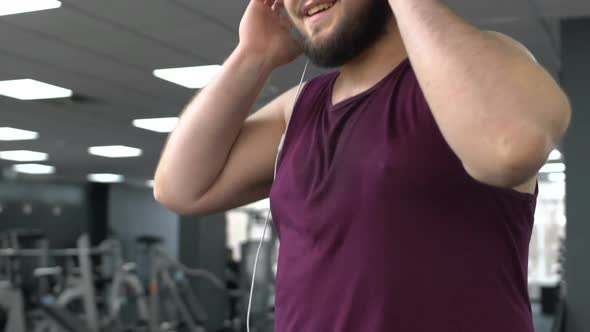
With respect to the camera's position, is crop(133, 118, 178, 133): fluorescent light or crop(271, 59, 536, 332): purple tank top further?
crop(133, 118, 178, 133): fluorescent light

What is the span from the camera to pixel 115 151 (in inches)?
342

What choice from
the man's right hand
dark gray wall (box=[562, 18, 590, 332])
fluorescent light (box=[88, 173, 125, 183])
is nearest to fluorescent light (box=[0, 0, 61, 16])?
dark gray wall (box=[562, 18, 590, 332])

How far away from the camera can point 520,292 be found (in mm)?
524

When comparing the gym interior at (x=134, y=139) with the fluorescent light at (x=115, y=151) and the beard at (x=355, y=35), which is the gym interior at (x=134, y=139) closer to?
the fluorescent light at (x=115, y=151)

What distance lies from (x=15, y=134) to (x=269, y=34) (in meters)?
7.07

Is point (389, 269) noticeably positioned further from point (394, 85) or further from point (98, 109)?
point (98, 109)

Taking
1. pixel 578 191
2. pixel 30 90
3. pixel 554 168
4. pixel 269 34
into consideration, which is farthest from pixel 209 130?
pixel 554 168

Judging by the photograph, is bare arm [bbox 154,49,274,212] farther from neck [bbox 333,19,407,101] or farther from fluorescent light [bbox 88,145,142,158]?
fluorescent light [bbox 88,145,142,158]

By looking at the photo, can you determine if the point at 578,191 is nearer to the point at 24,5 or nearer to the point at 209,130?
the point at 24,5

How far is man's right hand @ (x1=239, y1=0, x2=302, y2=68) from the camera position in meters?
0.72

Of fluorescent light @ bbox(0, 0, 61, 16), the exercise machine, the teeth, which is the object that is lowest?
the exercise machine

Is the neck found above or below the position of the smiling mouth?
below

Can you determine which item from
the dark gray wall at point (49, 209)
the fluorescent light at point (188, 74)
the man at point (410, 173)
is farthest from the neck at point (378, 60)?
the dark gray wall at point (49, 209)

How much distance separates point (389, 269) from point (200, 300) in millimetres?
7669
